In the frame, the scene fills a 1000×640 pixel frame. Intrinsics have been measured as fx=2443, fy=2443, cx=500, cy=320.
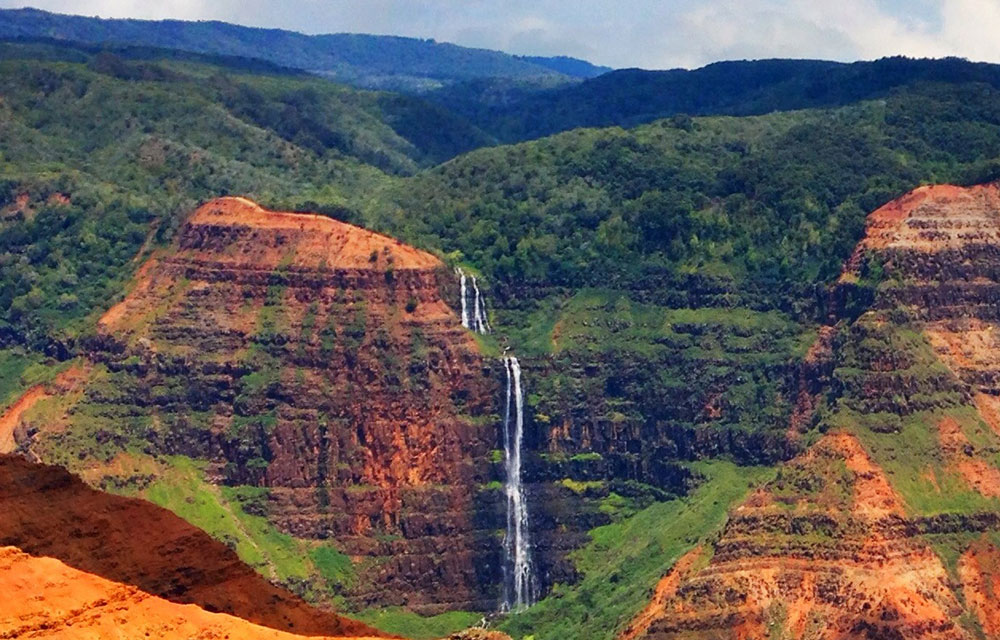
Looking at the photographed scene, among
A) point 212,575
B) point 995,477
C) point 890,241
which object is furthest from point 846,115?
point 212,575

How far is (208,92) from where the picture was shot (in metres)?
182

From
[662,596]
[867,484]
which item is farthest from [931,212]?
[662,596]

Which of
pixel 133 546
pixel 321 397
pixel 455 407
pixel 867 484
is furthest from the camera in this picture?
pixel 455 407

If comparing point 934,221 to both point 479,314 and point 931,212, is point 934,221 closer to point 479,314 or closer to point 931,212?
point 931,212

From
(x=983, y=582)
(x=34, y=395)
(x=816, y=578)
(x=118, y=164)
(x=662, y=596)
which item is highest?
(x=118, y=164)

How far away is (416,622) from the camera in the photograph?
120 metres

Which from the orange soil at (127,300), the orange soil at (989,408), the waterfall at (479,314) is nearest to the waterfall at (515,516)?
the waterfall at (479,314)

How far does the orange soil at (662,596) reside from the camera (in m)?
106

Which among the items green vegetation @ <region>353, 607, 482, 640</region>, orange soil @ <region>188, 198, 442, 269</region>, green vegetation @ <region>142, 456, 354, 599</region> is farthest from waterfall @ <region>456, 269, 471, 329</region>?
green vegetation @ <region>353, 607, 482, 640</region>

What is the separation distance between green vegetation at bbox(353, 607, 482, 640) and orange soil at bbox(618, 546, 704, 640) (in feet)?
41.7

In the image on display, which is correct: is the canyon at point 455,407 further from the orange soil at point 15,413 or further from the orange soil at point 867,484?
the orange soil at point 15,413

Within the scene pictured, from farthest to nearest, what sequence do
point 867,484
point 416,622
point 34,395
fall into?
point 34,395
point 416,622
point 867,484

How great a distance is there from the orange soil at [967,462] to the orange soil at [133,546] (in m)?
58.7

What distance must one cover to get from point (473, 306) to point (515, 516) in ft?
47.5
